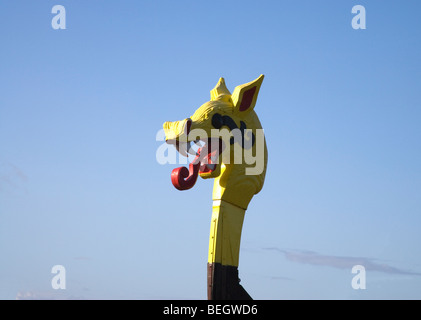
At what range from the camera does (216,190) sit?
1012 centimetres

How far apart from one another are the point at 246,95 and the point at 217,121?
72 cm

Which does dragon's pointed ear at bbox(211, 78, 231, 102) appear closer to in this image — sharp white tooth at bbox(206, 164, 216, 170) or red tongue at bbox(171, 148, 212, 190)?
red tongue at bbox(171, 148, 212, 190)

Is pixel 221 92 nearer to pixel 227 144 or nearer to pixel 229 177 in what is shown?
pixel 227 144

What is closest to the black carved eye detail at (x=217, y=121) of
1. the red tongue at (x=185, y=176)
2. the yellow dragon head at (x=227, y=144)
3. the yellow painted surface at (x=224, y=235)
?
the yellow dragon head at (x=227, y=144)

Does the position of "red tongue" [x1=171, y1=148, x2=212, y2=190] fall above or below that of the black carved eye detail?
below

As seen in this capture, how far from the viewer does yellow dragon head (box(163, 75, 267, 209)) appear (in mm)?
9836

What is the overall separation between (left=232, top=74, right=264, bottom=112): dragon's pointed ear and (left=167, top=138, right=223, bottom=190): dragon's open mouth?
69 centimetres

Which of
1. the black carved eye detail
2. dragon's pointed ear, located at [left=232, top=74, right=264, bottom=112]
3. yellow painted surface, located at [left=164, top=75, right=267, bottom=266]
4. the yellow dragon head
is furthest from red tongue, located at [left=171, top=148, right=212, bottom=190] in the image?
dragon's pointed ear, located at [left=232, top=74, right=264, bottom=112]

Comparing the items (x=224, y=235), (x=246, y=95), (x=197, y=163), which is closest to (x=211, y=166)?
(x=197, y=163)

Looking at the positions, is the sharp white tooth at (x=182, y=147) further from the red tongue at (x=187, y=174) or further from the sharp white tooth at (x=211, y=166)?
the sharp white tooth at (x=211, y=166)

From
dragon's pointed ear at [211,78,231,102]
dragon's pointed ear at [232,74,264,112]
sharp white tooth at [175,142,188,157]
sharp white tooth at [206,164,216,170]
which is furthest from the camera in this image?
dragon's pointed ear at [211,78,231,102]
